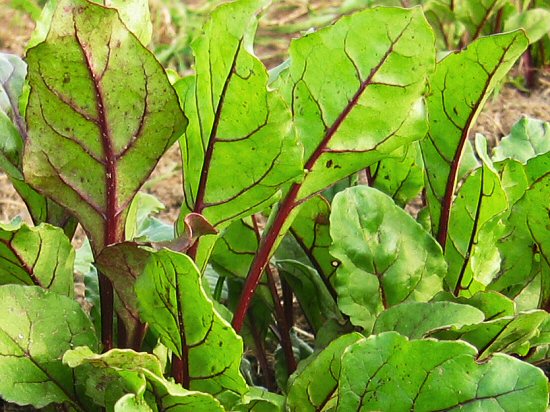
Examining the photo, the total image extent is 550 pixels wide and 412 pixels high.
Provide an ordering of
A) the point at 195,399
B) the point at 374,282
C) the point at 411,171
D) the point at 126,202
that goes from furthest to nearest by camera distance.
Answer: the point at 411,171 → the point at 374,282 → the point at 126,202 → the point at 195,399

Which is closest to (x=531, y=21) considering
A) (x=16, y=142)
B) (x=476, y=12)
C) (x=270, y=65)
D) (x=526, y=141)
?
(x=476, y=12)

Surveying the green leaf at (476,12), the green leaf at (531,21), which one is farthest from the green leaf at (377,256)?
the green leaf at (531,21)

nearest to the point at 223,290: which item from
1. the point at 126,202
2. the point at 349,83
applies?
the point at 126,202

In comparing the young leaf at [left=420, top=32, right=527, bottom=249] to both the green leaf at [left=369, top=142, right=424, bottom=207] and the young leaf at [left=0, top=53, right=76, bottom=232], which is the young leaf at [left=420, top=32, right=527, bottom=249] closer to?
the green leaf at [left=369, top=142, right=424, bottom=207]

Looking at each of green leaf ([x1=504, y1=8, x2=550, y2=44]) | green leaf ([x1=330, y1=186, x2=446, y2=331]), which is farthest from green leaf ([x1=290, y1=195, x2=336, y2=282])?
green leaf ([x1=504, y1=8, x2=550, y2=44])

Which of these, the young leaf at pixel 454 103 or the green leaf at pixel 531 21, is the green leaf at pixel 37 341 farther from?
the green leaf at pixel 531 21

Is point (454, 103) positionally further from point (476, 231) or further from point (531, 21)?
point (531, 21)

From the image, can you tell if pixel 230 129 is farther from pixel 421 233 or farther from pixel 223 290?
pixel 223 290

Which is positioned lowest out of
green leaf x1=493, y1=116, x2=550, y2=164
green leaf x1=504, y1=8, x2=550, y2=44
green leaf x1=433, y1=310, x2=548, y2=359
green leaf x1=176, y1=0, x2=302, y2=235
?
green leaf x1=504, y1=8, x2=550, y2=44
